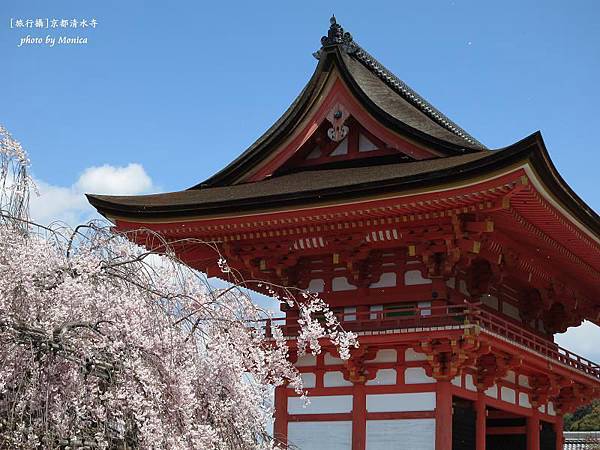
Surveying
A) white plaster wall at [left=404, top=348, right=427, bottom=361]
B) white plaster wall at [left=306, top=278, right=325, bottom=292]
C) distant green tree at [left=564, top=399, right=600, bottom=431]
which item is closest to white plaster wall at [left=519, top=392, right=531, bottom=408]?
white plaster wall at [left=404, top=348, right=427, bottom=361]

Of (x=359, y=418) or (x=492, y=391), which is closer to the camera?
(x=359, y=418)

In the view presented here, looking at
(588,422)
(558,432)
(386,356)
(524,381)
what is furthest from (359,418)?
(588,422)

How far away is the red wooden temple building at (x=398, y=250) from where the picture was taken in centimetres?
1348

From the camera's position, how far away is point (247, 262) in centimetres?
1566

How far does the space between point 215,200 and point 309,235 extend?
159 centimetres

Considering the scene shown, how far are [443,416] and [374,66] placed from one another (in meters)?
7.71

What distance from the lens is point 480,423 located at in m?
14.8

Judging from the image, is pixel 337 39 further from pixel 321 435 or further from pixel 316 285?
pixel 321 435

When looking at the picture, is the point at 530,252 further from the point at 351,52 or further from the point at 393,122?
the point at 351,52

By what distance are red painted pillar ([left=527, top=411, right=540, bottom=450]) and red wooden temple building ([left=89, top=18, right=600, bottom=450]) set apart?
0.03m

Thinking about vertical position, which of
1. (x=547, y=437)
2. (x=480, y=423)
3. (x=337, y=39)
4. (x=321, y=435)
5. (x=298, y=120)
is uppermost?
(x=337, y=39)

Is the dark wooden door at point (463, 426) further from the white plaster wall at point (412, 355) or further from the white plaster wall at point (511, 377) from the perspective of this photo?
the white plaster wall at point (511, 377)

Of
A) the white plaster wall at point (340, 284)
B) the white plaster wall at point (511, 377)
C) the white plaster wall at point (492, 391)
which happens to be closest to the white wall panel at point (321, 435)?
the white plaster wall at point (340, 284)

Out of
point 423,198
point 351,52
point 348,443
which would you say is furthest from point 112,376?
point 351,52
